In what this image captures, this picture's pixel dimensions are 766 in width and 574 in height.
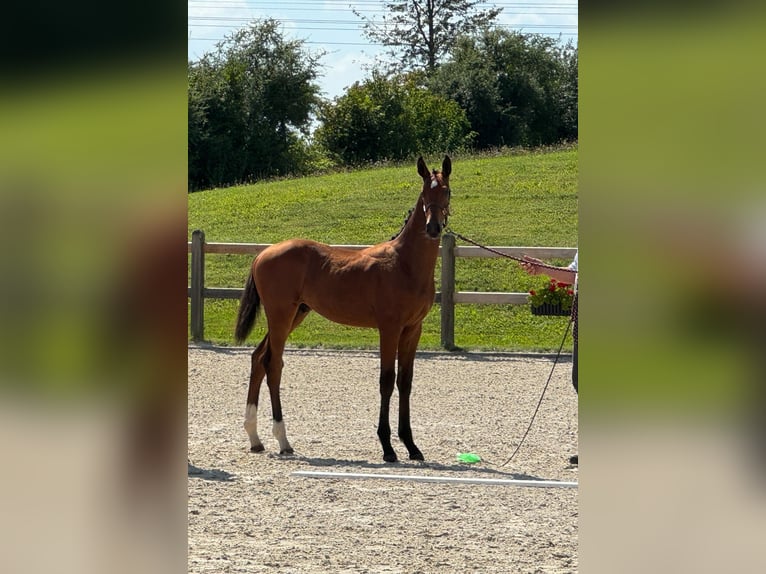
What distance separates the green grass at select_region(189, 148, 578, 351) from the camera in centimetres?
1389

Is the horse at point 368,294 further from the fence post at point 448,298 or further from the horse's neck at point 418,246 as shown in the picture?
the fence post at point 448,298

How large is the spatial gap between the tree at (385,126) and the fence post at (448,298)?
50.0 ft

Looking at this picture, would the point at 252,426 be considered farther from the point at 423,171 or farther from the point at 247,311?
the point at 423,171

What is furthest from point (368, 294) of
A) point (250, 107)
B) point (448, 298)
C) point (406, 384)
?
point (250, 107)

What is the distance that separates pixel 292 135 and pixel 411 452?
24.7 meters

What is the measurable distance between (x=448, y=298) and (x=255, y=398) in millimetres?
5275

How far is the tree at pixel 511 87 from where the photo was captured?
99.8 ft

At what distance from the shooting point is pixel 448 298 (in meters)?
11.9

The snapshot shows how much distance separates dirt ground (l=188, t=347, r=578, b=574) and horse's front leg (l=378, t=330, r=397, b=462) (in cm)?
14

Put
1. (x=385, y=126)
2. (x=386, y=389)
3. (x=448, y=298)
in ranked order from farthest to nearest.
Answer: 1. (x=385, y=126)
2. (x=448, y=298)
3. (x=386, y=389)
